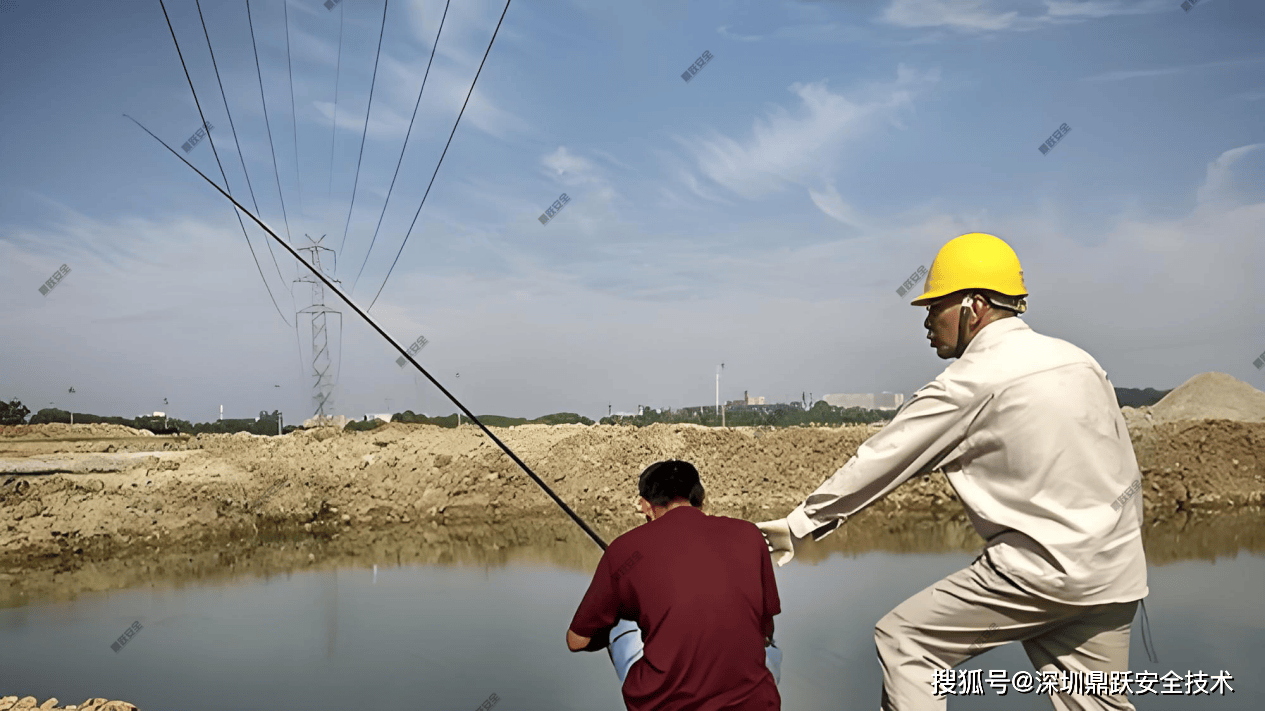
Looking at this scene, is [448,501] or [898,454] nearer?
[898,454]

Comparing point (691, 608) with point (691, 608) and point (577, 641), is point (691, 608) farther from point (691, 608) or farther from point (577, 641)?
point (577, 641)

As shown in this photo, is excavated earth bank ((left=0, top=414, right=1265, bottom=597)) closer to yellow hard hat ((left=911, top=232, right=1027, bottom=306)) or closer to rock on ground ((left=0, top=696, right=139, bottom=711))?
rock on ground ((left=0, top=696, right=139, bottom=711))

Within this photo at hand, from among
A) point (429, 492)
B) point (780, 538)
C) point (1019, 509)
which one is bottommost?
point (429, 492)

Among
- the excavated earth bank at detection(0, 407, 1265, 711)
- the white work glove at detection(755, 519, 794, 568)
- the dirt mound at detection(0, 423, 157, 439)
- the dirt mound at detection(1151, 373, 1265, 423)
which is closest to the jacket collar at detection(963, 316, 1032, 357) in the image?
the white work glove at detection(755, 519, 794, 568)

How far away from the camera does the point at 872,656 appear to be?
A: 19.4ft

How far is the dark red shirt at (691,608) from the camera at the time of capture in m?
2.01

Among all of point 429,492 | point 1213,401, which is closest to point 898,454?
point 429,492

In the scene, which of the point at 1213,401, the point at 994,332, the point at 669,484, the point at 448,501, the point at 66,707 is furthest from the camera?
the point at 1213,401

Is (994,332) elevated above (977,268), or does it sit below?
below

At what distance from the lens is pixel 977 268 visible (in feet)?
8.15

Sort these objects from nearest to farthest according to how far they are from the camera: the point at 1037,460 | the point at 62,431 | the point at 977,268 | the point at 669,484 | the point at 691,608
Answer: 1. the point at 691,608
2. the point at 1037,460
3. the point at 669,484
4. the point at 977,268
5. the point at 62,431

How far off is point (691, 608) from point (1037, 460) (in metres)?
0.99

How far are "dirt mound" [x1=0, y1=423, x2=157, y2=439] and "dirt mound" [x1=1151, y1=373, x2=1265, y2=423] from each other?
36.6 m

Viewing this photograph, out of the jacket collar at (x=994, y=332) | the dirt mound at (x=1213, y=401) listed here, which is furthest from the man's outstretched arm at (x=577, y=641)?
the dirt mound at (x=1213, y=401)
